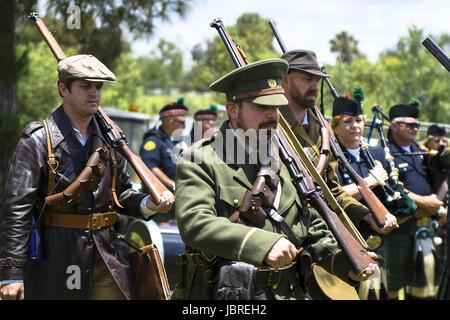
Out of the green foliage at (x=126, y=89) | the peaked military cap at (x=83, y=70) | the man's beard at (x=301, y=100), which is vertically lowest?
the man's beard at (x=301, y=100)

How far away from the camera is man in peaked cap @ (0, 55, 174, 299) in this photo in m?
3.55

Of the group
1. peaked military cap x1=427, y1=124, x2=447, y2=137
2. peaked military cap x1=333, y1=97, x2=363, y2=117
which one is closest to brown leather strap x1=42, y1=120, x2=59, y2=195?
peaked military cap x1=333, y1=97, x2=363, y2=117

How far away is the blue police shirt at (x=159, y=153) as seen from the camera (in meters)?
7.78

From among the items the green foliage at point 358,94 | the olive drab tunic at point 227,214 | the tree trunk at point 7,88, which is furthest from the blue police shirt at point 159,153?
the olive drab tunic at point 227,214

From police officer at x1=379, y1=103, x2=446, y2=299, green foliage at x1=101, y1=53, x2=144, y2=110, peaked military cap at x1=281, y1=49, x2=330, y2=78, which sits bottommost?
police officer at x1=379, y1=103, x2=446, y2=299

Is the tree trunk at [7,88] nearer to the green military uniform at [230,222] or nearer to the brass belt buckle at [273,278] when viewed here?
the green military uniform at [230,222]

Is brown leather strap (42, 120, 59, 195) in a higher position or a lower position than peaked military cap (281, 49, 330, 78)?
lower

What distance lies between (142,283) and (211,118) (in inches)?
230

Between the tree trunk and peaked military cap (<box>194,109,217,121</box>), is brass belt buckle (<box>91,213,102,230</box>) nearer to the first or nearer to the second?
the tree trunk

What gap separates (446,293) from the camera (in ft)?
16.2

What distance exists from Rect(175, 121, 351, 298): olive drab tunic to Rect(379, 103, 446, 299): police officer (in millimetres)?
3560

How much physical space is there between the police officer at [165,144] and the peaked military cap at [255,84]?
4.17m
